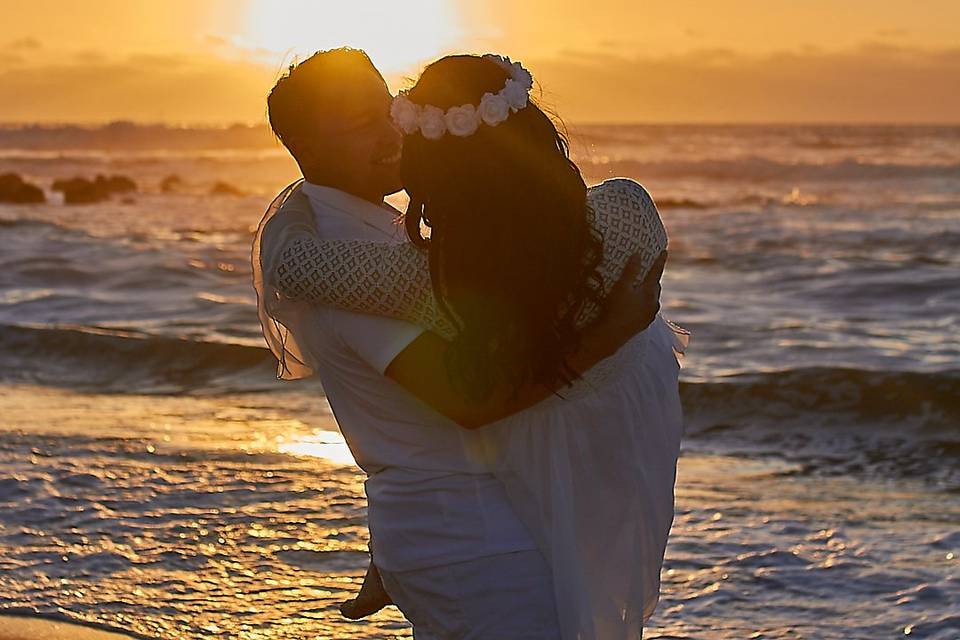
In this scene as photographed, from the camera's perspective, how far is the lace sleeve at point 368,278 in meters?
2.49

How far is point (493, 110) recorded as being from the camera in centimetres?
239

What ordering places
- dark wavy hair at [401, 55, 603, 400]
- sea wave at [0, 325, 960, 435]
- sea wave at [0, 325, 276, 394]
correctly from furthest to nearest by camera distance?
sea wave at [0, 325, 276, 394]
sea wave at [0, 325, 960, 435]
dark wavy hair at [401, 55, 603, 400]

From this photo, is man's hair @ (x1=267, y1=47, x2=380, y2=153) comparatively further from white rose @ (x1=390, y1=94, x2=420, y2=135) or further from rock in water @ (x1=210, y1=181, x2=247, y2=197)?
rock in water @ (x1=210, y1=181, x2=247, y2=197)

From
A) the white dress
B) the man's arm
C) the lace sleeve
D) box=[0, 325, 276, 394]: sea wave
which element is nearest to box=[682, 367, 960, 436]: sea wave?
box=[0, 325, 276, 394]: sea wave

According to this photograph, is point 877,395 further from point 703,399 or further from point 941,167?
point 941,167

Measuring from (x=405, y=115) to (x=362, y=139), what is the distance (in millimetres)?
358

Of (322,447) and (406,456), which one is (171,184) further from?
(406,456)

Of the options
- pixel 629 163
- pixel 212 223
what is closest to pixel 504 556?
pixel 212 223

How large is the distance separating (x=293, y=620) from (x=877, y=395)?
6.08m

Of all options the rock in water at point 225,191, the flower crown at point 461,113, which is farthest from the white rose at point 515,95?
the rock in water at point 225,191

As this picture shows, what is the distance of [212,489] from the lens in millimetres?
7023

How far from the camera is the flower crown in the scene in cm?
239

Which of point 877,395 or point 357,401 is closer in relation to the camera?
point 357,401

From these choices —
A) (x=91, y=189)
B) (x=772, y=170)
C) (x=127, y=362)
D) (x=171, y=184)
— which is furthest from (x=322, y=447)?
(x=772, y=170)
